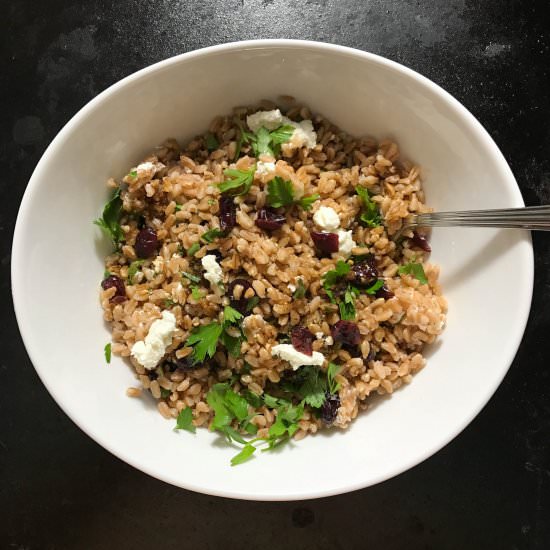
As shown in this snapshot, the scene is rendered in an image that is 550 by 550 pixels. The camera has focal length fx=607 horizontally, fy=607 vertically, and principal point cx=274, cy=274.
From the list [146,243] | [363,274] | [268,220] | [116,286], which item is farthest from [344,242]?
[116,286]

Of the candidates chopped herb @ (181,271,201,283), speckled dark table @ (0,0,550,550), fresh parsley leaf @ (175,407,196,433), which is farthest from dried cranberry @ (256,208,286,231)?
speckled dark table @ (0,0,550,550)

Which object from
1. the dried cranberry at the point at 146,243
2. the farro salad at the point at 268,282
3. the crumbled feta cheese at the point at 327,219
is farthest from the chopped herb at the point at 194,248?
the crumbled feta cheese at the point at 327,219

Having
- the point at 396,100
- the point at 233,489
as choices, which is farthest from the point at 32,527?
the point at 396,100

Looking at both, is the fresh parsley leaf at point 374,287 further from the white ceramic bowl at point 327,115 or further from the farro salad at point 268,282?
the white ceramic bowl at point 327,115

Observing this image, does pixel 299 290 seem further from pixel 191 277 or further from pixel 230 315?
pixel 191 277

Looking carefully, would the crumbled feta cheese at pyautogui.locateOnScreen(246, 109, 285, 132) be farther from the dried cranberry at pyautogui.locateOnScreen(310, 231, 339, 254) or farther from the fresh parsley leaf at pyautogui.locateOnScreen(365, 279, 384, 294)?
the fresh parsley leaf at pyautogui.locateOnScreen(365, 279, 384, 294)

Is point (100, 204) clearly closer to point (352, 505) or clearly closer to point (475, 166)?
point (475, 166)
